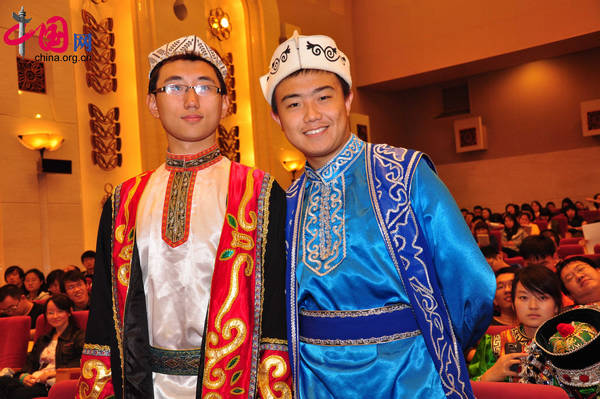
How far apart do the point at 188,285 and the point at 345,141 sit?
640 millimetres

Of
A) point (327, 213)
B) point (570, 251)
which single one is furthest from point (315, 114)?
point (570, 251)

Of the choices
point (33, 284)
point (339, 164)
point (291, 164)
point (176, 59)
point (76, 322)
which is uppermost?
point (291, 164)

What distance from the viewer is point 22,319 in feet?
15.8

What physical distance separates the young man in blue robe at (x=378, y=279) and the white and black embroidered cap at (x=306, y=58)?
0.03m

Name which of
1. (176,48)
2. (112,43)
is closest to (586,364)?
(176,48)

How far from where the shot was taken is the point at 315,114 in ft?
5.66

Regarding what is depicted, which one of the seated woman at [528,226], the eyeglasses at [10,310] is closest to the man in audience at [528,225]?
the seated woman at [528,226]

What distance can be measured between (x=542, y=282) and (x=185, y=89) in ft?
6.67

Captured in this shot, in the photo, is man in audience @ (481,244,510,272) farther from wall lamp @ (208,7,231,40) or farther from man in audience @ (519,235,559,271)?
wall lamp @ (208,7,231,40)

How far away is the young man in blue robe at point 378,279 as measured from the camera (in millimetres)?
1522

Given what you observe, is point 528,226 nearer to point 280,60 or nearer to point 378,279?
point 280,60

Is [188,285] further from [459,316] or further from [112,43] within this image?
[112,43]

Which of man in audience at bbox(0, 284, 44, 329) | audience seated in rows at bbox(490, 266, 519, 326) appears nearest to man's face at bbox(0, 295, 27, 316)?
man in audience at bbox(0, 284, 44, 329)

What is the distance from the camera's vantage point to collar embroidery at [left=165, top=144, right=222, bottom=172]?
1.84 m
